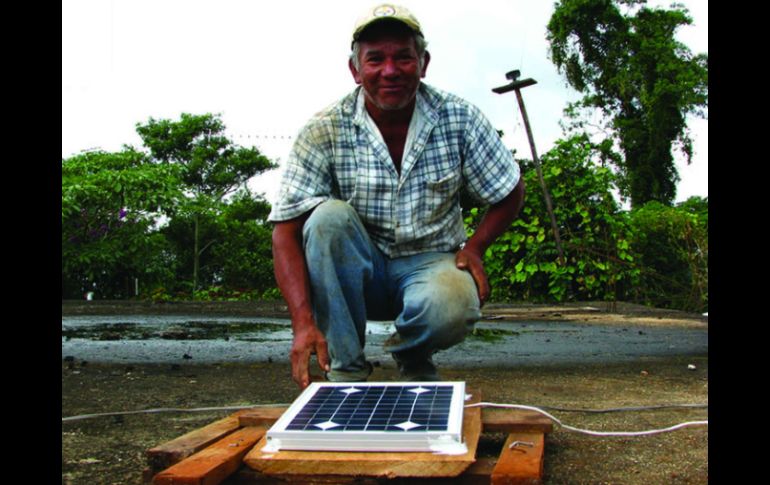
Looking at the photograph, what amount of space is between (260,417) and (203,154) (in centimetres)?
1300

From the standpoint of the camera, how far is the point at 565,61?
2367 centimetres

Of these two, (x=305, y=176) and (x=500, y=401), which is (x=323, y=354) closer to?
(x=305, y=176)

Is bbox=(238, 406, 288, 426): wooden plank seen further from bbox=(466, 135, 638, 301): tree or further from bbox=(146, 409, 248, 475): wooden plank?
bbox=(466, 135, 638, 301): tree

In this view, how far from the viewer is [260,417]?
101 inches

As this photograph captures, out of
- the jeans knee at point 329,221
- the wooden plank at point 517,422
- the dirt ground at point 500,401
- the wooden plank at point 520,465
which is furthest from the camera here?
the jeans knee at point 329,221

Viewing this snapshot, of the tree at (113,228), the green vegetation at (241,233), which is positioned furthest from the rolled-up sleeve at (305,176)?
the tree at (113,228)

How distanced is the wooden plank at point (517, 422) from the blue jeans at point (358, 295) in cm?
41

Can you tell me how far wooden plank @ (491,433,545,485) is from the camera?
1820 millimetres

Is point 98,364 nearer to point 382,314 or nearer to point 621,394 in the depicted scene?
point 382,314

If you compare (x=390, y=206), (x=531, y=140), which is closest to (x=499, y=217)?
(x=390, y=206)

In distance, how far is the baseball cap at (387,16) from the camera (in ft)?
9.18

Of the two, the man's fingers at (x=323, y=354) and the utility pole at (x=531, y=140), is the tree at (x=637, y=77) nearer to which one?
the utility pole at (x=531, y=140)
